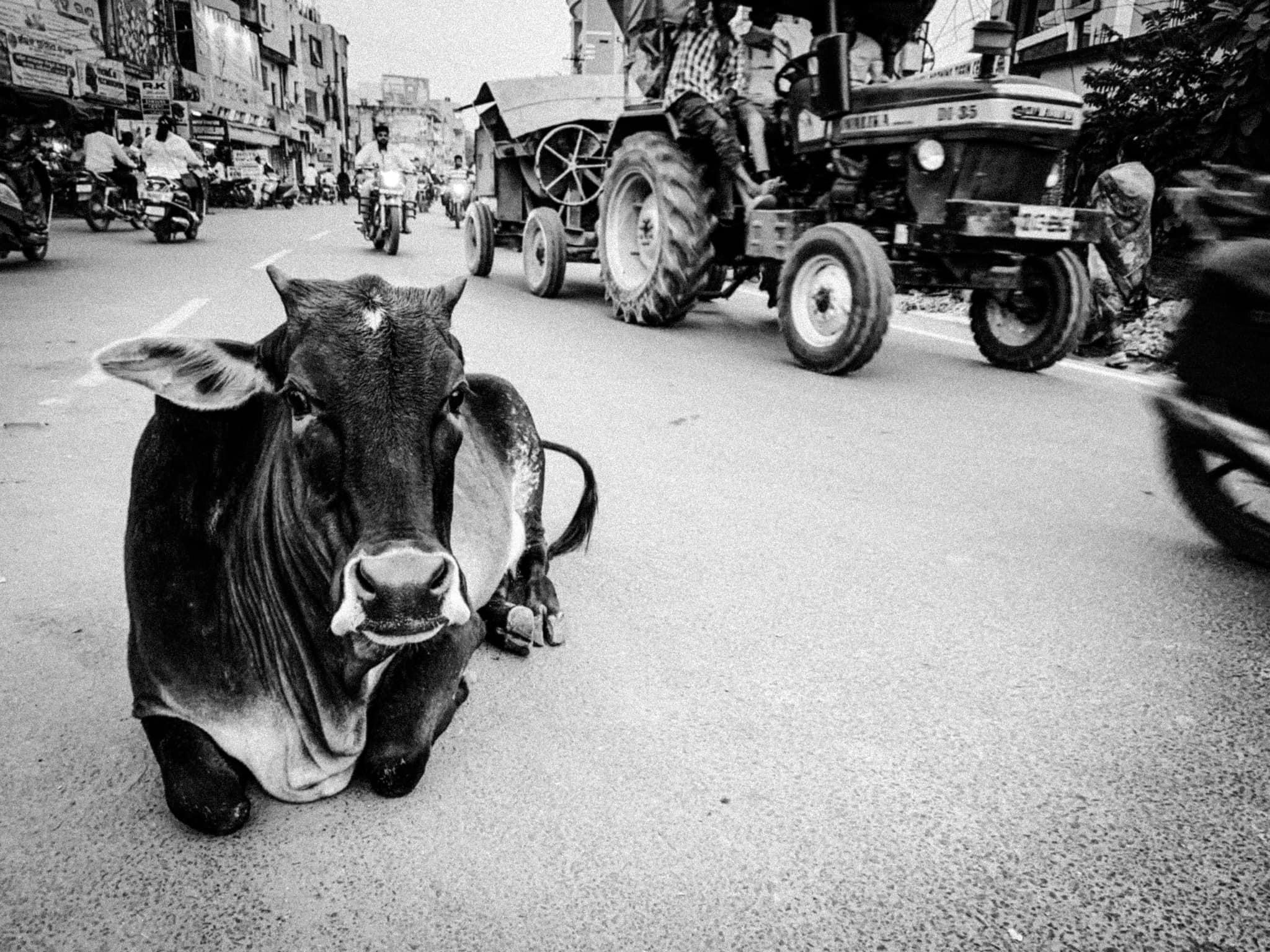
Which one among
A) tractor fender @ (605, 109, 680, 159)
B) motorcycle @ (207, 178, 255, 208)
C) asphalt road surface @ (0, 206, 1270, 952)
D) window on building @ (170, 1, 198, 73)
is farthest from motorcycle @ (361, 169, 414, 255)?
window on building @ (170, 1, 198, 73)

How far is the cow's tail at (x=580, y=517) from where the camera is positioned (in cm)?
318

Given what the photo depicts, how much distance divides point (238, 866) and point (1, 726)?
2.86 feet

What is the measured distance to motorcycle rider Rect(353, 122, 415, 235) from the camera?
15047 mm

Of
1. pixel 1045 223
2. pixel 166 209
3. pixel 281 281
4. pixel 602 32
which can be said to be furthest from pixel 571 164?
pixel 602 32

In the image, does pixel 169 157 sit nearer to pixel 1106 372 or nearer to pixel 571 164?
pixel 571 164

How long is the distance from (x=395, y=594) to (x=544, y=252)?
9.24m

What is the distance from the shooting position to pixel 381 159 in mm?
15164

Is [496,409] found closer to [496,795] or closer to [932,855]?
[496,795]

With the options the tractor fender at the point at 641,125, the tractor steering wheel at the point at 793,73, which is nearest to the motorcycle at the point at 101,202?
the tractor fender at the point at 641,125

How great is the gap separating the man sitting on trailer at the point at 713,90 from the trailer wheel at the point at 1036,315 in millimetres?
2038

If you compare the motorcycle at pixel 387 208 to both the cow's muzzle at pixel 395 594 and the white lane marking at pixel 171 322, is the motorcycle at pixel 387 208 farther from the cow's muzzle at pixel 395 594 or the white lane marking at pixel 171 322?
the cow's muzzle at pixel 395 594

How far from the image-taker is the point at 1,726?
2141 millimetres

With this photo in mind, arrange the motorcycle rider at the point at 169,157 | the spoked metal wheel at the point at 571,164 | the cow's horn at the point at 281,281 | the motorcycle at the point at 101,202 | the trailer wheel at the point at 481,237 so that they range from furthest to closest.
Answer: the motorcycle at the point at 101,202, the motorcycle rider at the point at 169,157, the trailer wheel at the point at 481,237, the spoked metal wheel at the point at 571,164, the cow's horn at the point at 281,281

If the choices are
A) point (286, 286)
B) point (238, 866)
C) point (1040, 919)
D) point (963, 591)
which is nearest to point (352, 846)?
point (238, 866)
